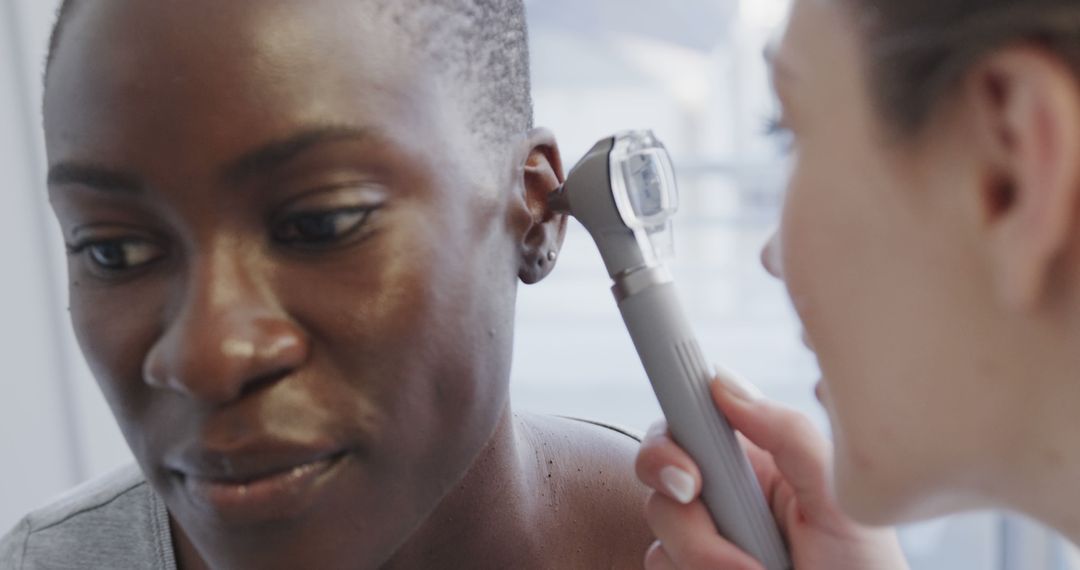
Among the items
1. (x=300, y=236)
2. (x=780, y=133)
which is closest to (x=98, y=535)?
(x=300, y=236)

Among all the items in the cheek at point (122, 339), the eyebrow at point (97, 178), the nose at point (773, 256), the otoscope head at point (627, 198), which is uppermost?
the eyebrow at point (97, 178)

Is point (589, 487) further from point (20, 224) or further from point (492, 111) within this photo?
point (20, 224)

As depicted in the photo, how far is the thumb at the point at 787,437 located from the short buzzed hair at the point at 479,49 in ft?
0.76

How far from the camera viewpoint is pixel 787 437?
66 cm

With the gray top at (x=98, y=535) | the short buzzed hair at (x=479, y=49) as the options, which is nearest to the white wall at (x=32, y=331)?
the gray top at (x=98, y=535)

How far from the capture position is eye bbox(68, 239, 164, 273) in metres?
0.60

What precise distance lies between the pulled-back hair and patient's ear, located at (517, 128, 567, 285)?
0.30 metres

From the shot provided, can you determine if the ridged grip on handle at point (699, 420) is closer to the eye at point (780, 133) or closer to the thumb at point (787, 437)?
the thumb at point (787, 437)

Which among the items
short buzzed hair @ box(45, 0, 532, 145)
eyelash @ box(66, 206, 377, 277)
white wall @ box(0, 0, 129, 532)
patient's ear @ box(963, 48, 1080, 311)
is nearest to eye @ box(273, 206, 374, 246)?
eyelash @ box(66, 206, 377, 277)

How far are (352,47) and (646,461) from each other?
1.06ft

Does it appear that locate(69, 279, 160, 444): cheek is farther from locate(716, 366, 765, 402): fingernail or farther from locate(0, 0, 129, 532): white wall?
locate(0, 0, 129, 532): white wall

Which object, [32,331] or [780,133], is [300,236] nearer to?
[780,133]

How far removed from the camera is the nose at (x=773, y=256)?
586 mm

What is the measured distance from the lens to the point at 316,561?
0.60m
